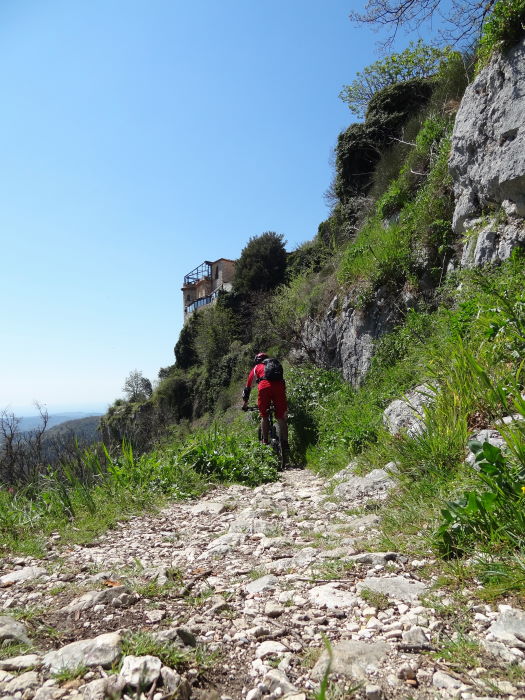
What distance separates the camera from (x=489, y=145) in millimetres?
7258

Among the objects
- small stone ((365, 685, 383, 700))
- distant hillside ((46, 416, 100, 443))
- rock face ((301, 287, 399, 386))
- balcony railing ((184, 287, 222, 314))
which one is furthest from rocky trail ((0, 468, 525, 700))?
balcony railing ((184, 287, 222, 314))

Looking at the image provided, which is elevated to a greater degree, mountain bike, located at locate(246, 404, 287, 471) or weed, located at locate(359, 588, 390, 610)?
weed, located at locate(359, 588, 390, 610)

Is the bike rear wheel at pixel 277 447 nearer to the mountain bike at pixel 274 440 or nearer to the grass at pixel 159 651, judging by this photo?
the mountain bike at pixel 274 440

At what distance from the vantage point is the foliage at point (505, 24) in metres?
6.82

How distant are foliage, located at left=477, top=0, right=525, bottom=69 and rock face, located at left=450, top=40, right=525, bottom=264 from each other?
0.65ft

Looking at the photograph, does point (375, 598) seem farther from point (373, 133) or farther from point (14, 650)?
point (373, 133)

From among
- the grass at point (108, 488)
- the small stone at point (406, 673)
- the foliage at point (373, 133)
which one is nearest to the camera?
the small stone at point (406, 673)

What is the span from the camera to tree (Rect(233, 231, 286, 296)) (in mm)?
32750

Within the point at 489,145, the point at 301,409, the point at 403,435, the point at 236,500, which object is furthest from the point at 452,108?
the point at 236,500

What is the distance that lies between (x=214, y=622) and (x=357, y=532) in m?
1.57

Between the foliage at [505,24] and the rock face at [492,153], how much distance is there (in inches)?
7.8

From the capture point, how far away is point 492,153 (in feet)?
23.3

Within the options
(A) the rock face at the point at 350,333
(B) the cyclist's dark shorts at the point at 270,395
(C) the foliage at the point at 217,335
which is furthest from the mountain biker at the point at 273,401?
(C) the foliage at the point at 217,335

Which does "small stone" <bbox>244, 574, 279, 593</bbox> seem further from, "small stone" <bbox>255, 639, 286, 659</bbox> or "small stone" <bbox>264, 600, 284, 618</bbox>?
"small stone" <bbox>255, 639, 286, 659</bbox>
